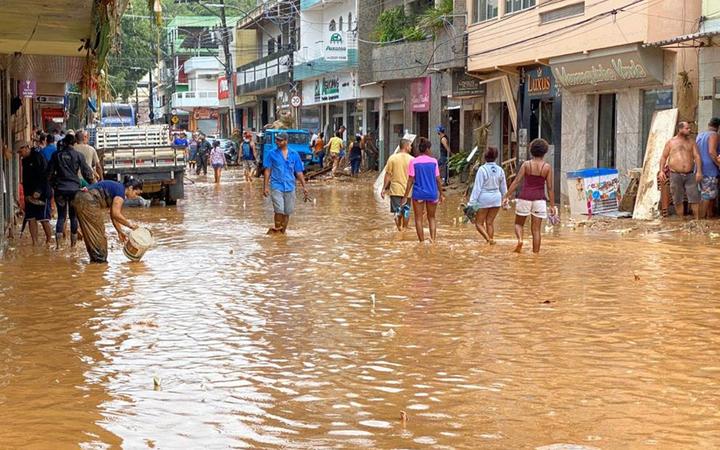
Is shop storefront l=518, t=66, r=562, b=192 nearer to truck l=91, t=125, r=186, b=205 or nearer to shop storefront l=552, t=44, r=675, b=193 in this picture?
shop storefront l=552, t=44, r=675, b=193

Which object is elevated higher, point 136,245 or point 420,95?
point 420,95

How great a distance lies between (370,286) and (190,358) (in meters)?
3.79

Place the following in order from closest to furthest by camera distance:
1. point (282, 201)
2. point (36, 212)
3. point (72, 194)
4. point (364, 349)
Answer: point (364, 349)
point (72, 194)
point (36, 212)
point (282, 201)

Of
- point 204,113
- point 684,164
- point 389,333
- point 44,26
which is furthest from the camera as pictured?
point 204,113

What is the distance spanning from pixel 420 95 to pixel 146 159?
15017 millimetres

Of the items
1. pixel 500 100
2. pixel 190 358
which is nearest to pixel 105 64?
pixel 190 358

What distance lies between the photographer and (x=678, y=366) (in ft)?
23.2

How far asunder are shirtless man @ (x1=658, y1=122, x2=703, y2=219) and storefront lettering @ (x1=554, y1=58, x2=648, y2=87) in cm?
402

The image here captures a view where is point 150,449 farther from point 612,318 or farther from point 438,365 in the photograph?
point 612,318

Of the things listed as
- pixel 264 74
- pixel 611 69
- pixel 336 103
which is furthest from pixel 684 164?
pixel 264 74

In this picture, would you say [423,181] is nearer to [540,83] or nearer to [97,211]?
[97,211]

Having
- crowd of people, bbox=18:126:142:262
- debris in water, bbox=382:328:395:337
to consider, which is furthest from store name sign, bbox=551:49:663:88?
debris in water, bbox=382:328:395:337

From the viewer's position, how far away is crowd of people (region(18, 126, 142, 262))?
43.4ft

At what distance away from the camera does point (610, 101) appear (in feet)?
77.7
